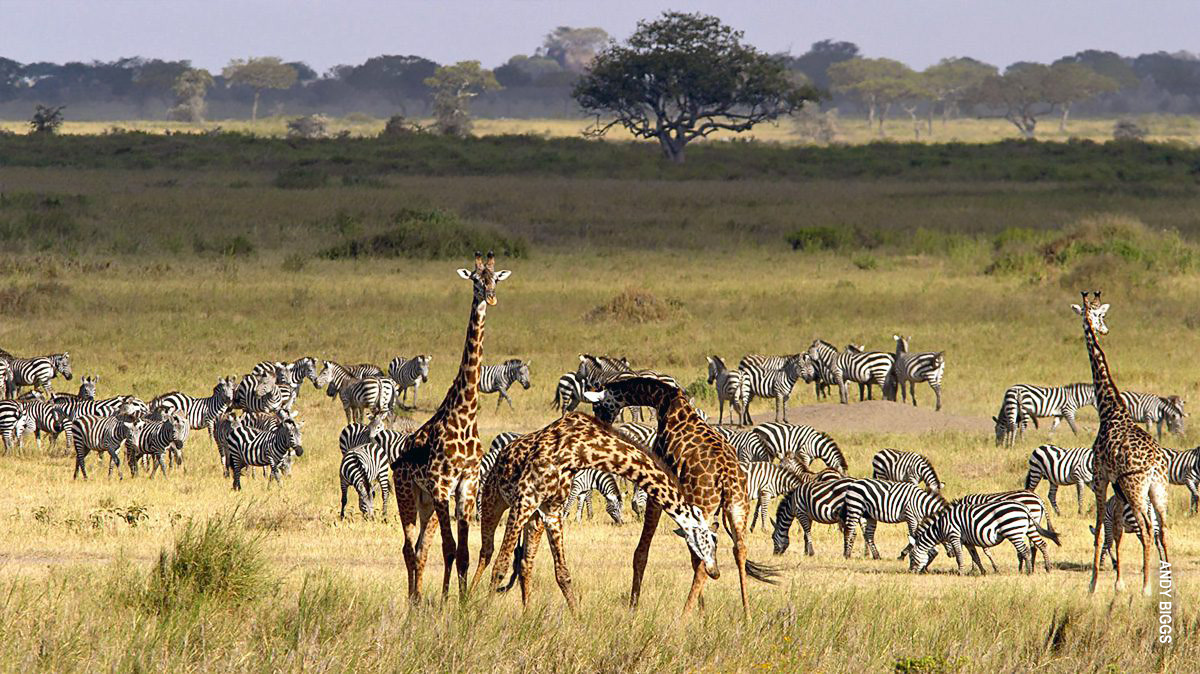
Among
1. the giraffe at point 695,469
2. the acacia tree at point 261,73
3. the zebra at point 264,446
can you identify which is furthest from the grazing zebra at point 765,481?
the acacia tree at point 261,73

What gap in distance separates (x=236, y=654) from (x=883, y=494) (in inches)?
251

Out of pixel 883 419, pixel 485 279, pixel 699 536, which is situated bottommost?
pixel 883 419

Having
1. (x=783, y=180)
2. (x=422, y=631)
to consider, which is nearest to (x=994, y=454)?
(x=422, y=631)

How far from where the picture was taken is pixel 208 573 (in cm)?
929

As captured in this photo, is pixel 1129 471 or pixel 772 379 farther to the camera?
pixel 772 379

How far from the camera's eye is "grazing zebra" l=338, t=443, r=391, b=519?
547 inches

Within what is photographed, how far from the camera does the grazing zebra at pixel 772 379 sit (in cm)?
2002

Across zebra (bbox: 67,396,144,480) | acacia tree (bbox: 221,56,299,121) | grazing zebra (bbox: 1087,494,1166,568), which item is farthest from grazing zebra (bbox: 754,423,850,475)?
acacia tree (bbox: 221,56,299,121)

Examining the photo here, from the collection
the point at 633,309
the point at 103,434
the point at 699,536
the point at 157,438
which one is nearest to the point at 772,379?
the point at 633,309

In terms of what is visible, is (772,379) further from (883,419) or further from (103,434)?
(103,434)

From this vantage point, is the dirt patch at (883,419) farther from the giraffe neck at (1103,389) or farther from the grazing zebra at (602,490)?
the giraffe neck at (1103,389)

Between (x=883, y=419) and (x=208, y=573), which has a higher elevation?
(x=208, y=573)

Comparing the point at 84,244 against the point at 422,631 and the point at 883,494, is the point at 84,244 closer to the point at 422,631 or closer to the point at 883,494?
the point at 883,494

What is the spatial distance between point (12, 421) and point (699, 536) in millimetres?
11331
